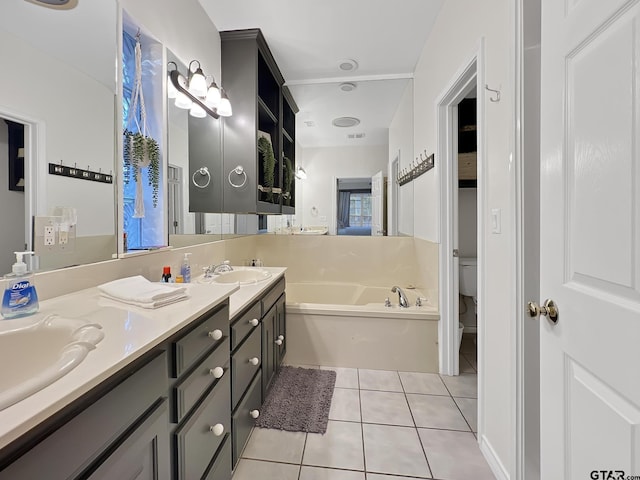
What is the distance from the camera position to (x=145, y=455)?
2.42 feet

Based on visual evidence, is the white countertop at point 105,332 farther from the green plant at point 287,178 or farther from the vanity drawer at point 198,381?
the green plant at point 287,178

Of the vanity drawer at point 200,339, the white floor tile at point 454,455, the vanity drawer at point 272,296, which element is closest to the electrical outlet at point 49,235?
the vanity drawer at point 200,339

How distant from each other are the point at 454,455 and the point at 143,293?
1681 mm

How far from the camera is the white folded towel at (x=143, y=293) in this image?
102cm

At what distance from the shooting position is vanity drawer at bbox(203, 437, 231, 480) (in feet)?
3.66

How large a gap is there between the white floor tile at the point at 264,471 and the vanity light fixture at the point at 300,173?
2.52 meters

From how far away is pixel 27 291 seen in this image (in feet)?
2.89

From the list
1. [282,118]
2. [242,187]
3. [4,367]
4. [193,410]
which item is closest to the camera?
[4,367]

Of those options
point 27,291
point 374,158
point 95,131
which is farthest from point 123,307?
point 374,158

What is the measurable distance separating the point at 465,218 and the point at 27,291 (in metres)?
3.34

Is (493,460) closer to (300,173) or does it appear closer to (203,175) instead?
(203,175)

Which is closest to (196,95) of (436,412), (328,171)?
(328,171)

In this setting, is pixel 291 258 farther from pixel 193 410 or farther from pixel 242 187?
pixel 193 410

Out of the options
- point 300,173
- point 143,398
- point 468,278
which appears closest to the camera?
point 143,398
